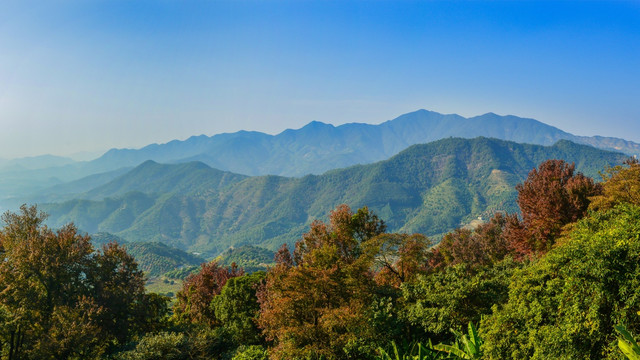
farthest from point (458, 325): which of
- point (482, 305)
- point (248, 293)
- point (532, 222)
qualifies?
point (248, 293)

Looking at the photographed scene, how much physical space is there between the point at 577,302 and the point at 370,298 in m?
9.63

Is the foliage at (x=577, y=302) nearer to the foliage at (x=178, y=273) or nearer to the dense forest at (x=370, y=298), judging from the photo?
the dense forest at (x=370, y=298)

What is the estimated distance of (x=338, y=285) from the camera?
17797mm

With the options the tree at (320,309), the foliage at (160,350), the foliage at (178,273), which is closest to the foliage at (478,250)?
the tree at (320,309)

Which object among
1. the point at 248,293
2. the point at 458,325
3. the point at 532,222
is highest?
the point at 532,222

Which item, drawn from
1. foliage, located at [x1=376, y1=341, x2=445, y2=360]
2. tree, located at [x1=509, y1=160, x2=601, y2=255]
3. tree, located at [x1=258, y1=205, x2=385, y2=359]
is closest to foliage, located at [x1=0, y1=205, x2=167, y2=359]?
tree, located at [x1=258, y1=205, x2=385, y2=359]

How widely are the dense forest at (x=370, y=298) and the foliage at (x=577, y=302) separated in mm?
39

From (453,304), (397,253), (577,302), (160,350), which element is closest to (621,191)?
(397,253)

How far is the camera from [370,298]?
1909cm

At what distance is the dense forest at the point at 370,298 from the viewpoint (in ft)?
38.5

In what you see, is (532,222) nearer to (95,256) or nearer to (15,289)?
(95,256)

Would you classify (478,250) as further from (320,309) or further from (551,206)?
(320,309)

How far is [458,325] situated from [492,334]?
312 centimetres

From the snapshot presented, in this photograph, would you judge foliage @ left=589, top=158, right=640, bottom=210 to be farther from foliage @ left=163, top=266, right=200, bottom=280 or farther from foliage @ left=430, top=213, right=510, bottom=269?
foliage @ left=163, top=266, right=200, bottom=280
